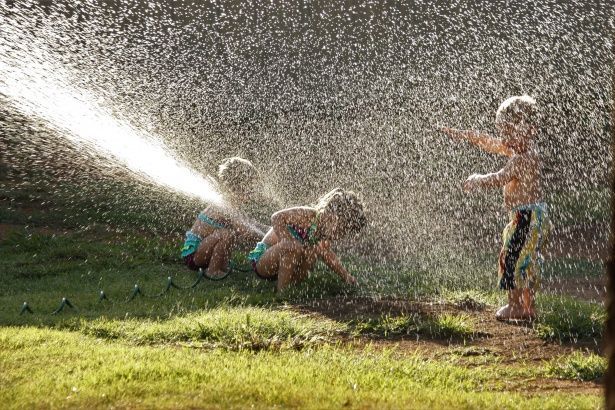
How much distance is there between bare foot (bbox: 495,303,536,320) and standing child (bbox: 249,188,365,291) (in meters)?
1.55

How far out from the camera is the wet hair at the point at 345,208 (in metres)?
6.62

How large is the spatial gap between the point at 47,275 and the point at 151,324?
359 centimetres

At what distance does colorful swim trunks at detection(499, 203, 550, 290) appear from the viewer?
573cm

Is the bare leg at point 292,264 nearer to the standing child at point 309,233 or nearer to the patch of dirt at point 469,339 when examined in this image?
the standing child at point 309,233

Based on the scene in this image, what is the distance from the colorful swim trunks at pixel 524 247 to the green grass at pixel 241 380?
142 centimetres

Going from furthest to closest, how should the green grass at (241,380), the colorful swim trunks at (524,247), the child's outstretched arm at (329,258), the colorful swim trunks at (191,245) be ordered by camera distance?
1. the colorful swim trunks at (191,245)
2. the child's outstretched arm at (329,258)
3. the colorful swim trunks at (524,247)
4. the green grass at (241,380)

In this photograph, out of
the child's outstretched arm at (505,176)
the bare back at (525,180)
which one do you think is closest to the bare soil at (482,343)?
the bare back at (525,180)

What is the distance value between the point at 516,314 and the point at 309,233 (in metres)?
1.89

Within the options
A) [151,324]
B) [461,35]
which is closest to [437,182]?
[461,35]

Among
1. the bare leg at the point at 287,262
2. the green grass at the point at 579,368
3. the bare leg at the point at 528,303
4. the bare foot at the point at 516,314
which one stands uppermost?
the green grass at the point at 579,368

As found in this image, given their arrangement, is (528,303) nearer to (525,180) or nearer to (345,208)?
(525,180)

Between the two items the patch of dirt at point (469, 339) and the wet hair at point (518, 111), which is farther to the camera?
the wet hair at point (518, 111)

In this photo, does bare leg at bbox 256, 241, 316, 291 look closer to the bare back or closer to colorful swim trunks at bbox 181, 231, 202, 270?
colorful swim trunks at bbox 181, 231, 202, 270

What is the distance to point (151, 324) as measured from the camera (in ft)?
18.1
